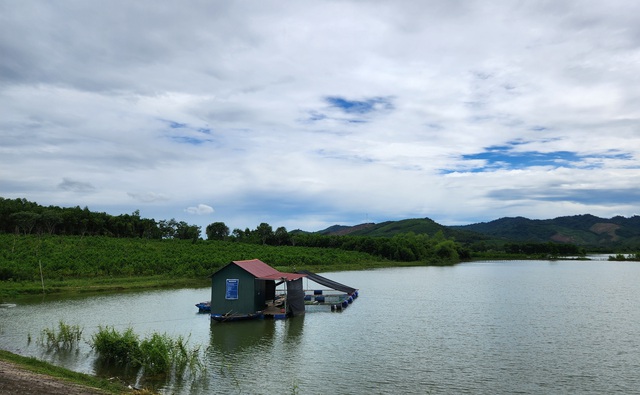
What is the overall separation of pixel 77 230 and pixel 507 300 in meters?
77.5

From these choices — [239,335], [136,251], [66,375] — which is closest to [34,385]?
[66,375]

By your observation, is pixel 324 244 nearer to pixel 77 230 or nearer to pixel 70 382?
pixel 77 230

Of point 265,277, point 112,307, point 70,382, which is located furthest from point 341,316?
point 70,382

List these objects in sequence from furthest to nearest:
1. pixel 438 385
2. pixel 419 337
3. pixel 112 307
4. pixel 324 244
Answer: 1. pixel 324 244
2. pixel 112 307
3. pixel 419 337
4. pixel 438 385

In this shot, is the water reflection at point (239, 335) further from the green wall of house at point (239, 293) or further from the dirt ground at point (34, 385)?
the dirt ground at point (34, 385)

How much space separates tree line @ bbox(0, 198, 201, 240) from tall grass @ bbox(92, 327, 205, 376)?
66.5 meters

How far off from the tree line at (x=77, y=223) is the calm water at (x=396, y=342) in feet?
152

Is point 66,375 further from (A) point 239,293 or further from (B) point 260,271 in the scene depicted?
(B) point 260,271

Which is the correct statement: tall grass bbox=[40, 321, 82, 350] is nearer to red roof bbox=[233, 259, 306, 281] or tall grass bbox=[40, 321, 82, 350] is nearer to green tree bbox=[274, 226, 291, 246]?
red roof bbox=[233, 259, 306, 281]

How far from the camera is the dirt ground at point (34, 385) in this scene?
43.5ft

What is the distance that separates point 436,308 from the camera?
36375 mm

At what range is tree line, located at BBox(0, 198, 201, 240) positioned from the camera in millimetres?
77875

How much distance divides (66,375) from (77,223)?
7961cm

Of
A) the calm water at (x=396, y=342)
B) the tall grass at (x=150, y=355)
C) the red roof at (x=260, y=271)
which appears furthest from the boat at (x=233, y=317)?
the tall grass at (x=150, y=355)
